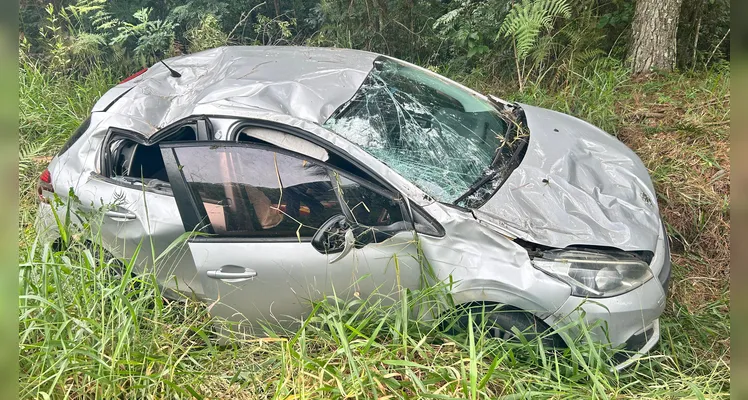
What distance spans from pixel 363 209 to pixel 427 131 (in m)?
0.67

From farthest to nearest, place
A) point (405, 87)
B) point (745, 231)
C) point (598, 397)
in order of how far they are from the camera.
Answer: point (405, 87)
point (598, 397)
point (745, 231)

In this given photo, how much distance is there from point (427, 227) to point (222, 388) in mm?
1141

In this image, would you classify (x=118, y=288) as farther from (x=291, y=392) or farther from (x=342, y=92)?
(x=342, y=92)

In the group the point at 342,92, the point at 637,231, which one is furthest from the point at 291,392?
the point at 637,231

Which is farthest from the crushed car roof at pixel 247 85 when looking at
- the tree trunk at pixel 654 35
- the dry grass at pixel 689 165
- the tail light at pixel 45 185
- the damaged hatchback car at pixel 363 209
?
the tree trunk at pixel 654 35

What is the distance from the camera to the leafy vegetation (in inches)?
80.9

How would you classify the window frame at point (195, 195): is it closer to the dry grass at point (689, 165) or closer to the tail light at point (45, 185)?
the tail light at point (45, 185)

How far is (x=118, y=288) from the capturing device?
2.23 m

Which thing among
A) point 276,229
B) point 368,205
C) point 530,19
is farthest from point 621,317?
point 530,19

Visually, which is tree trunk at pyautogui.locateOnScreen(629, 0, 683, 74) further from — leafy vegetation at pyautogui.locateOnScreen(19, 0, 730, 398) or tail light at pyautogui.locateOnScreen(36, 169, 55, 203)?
tail light at pyautogui.locateOnScreen(36, 169, 55, 203)

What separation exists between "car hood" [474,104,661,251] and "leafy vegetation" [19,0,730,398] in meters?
0.47

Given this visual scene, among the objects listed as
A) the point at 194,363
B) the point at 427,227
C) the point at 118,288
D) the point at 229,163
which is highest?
the point at 229,163

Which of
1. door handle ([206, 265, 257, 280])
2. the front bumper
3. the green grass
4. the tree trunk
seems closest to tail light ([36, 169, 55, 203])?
the green grass

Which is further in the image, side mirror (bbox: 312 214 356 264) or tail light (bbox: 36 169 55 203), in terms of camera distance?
tail light (bbox: 36 169 55 203)
